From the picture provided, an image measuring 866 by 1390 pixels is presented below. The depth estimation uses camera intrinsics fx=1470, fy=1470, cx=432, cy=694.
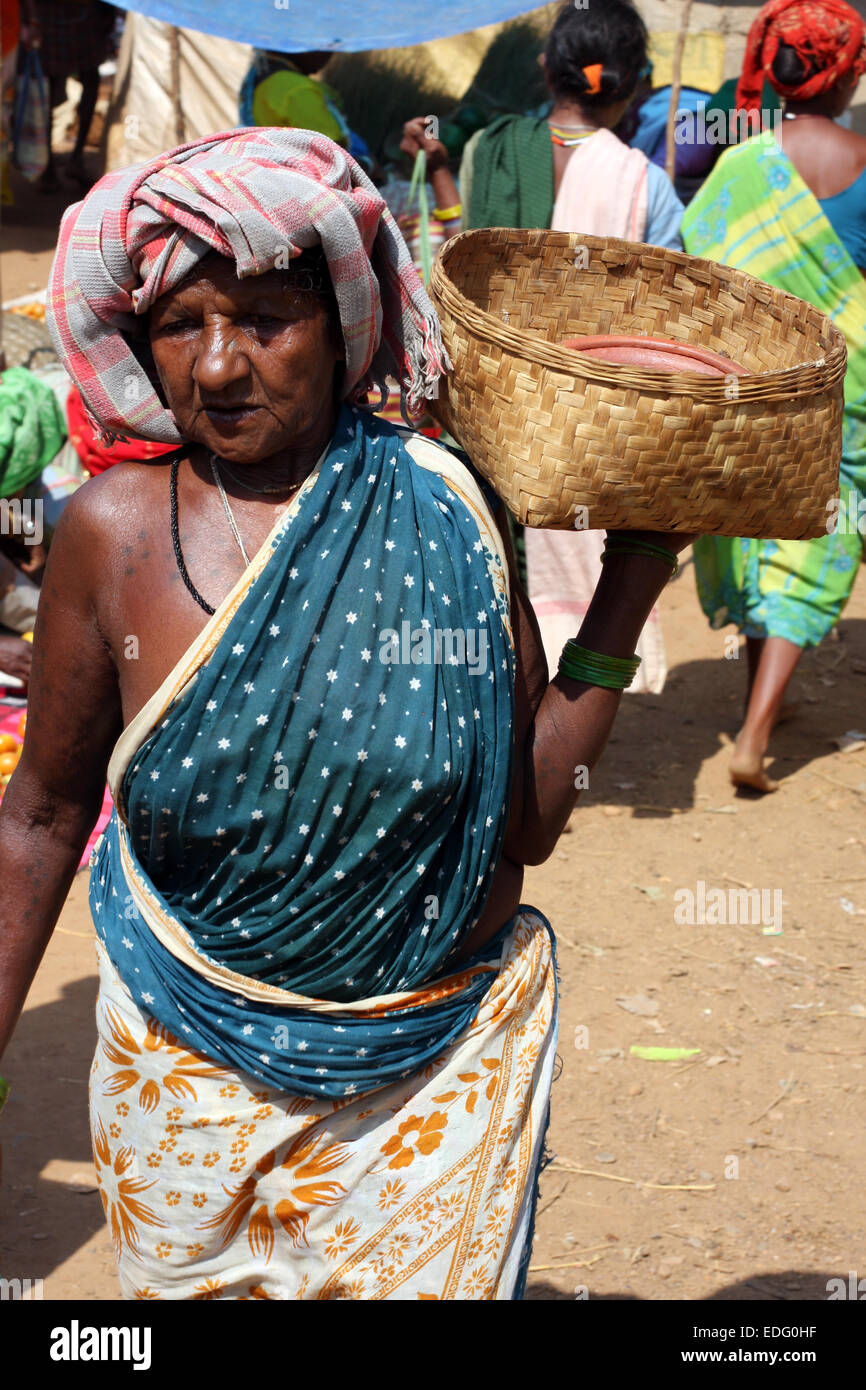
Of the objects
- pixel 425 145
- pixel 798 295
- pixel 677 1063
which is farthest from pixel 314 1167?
pixel 425 145

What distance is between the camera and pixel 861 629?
6.90 m

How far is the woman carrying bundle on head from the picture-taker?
5.10 metres

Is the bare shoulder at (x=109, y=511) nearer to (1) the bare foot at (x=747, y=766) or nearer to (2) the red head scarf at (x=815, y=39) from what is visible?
(1) the bare foot at (x=747, y=766)

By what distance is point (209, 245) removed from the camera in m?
1.68

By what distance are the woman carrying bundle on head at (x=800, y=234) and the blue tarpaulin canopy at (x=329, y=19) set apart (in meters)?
1.97

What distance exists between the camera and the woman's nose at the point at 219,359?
169cm

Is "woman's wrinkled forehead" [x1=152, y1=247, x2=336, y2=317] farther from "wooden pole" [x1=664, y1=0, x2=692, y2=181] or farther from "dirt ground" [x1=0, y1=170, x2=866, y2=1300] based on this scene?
"wooden pole" [x1=664, y1=0, x2=692, y2=181]

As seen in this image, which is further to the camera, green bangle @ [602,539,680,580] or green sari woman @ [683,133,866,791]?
green sari woman @ [683,133,866,791]

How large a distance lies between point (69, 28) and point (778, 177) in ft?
28.9

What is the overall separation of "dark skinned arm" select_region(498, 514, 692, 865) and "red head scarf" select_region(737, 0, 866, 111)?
3.86m

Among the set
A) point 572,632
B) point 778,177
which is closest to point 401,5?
point 778,177

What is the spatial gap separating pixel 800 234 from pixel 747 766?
1874 mm

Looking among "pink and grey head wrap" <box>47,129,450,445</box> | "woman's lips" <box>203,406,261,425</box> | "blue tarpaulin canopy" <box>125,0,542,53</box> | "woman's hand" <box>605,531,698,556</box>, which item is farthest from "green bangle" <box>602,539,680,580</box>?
"blue tarpaulin canopy" <box>125,0,542,53</box>
